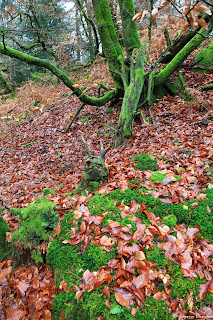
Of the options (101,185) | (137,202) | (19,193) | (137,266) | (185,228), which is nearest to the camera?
(137,266)

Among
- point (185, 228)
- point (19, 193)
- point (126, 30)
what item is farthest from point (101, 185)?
point (126, 30)

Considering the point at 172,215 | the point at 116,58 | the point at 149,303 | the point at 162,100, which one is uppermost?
the point at 116,58

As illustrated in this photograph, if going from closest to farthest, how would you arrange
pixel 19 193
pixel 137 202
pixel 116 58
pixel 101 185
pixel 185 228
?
pixel 185 228 → pixel 137 202 → pixel 101 185 → pixel 19 193 → pixel 116 58

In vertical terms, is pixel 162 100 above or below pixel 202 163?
above

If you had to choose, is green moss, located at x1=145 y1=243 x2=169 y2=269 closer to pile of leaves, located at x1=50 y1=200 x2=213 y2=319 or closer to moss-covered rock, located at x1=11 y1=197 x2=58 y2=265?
pile of leaves, located at x1=50 y1=200 x2=213 y2=319

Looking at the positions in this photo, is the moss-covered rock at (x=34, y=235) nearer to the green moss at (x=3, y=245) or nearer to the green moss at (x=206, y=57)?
the green moss at (x=3, y=245)

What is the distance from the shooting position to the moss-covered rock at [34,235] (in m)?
2.71

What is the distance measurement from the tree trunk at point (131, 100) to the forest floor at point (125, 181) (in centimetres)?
36

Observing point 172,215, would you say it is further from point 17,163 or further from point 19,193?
point 17,163

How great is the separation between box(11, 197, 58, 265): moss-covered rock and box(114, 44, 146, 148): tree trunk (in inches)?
137

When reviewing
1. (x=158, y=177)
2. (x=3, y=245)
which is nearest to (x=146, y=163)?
(x=158, y=177)

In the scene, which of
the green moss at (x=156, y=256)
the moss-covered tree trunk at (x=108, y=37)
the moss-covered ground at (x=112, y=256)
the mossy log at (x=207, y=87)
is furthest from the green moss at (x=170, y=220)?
the moss-covered tree trunk at (x=108, y=37)

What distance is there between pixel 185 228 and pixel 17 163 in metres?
6.51

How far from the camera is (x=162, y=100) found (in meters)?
7.24
